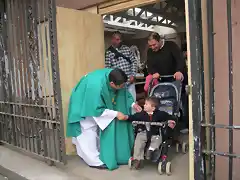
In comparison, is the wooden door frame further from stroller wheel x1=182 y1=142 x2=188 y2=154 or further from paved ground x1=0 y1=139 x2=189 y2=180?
stroller wheel x1=182 y1=142 x2=188 y2=154

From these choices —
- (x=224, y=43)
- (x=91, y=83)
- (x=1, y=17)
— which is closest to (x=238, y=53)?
(x=224, y=43)

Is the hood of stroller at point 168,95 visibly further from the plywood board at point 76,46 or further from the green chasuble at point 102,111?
the plywood board at point 76,46

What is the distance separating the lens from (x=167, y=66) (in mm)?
4137

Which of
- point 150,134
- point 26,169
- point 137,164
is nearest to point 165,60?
point 150,134

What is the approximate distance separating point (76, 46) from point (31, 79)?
2.65 ft

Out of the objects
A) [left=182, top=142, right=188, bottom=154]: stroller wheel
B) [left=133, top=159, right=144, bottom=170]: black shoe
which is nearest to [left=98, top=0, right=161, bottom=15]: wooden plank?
[left=182, top=142, right=188, bottom=154]: stroller wheel

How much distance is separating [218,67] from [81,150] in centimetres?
205

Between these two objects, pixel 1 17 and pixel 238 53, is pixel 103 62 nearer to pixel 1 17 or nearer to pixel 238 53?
pixel 1 17

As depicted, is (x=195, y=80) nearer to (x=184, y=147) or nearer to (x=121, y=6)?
(x=184, y=147)

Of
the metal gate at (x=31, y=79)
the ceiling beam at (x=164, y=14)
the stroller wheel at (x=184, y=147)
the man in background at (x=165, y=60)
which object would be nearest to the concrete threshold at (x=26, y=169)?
the metal gate at (x=31, y=79)

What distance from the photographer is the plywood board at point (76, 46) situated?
3.88m

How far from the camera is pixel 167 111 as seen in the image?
358cm

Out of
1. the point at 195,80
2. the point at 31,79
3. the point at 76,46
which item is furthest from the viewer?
the point at 76,46

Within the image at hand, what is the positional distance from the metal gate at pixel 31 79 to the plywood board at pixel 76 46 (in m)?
0.20
